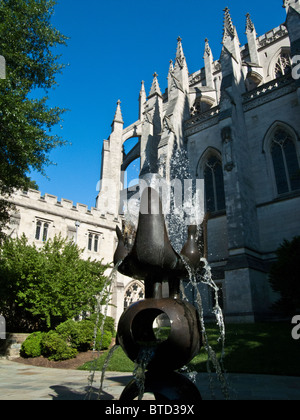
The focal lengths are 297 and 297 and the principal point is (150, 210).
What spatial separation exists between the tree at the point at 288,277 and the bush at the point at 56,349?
814cm

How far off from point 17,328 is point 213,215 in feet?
42.0

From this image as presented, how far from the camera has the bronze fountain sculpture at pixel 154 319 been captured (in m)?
3.15

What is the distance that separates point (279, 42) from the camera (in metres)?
25.2

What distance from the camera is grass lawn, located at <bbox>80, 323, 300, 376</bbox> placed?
7.58 meters

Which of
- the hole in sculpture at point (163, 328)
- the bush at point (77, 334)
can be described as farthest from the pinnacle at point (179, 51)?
the bush at point (77, 334)

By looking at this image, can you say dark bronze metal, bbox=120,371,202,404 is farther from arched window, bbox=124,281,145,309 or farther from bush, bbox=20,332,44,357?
arched window, bbox=124,281,145,309

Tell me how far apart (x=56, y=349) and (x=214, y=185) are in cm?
1351

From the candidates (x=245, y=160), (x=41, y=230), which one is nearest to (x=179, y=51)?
(x=245, y=160)

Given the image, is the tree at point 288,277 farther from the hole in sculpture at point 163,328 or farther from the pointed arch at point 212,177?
the pointed arch at point 212,177

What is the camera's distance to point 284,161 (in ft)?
56.8

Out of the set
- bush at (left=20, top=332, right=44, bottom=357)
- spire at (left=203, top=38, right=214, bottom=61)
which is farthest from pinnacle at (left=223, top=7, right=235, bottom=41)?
bush at (left=20, top=332, right=44, bottom=357)

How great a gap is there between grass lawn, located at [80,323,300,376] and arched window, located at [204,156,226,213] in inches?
356
